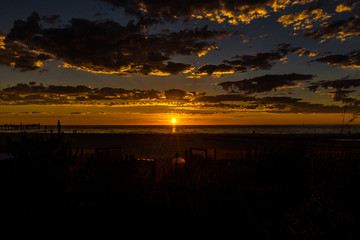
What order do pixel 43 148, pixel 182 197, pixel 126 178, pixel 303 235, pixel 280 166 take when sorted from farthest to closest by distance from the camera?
1. pixel 280 166
2. pixel 43 148
3. pixel 126 178
4. pixel 182 197
5. pixel 303 235

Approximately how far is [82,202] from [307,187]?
15.4 ft

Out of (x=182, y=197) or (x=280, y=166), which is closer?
(x=182, y=197)

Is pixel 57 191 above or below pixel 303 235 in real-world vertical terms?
above

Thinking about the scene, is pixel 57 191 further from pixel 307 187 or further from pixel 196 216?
pixel 307 187

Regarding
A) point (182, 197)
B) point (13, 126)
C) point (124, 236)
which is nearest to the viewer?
point (124, 236)

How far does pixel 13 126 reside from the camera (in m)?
129

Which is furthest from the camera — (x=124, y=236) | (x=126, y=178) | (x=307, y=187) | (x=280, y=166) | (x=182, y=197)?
(x=280, y=166)

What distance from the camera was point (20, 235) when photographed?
12.4 feet

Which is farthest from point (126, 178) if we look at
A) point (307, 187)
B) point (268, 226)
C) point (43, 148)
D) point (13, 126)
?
point (13, 126)

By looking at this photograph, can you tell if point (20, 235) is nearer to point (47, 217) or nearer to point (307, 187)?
point (47, 217)

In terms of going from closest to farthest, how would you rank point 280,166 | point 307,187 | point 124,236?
point 124,236, point 307,187, point 280,166

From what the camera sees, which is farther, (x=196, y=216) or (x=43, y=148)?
(x=43, y=148)

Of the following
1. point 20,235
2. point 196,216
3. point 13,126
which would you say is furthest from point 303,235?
point 13,126

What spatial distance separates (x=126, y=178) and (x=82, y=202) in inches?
32.2
